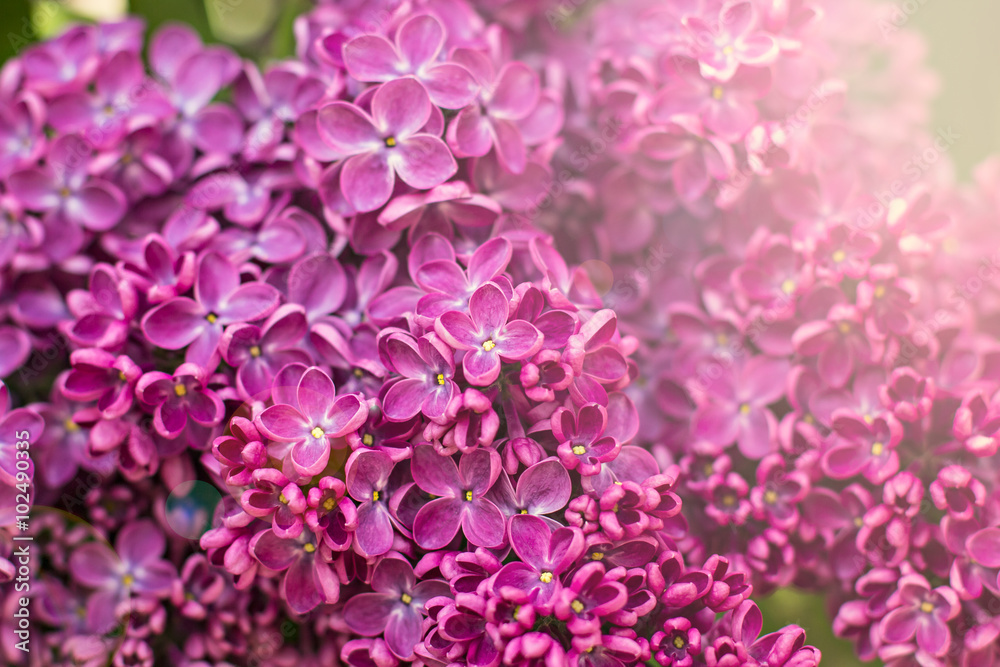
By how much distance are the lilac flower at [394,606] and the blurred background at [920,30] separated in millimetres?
668

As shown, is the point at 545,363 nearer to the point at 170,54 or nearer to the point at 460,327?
the point at 460,327

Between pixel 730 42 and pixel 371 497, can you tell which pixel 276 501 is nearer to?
pixel 371 497

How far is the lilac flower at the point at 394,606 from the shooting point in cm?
65

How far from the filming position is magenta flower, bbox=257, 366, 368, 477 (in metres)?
0.61

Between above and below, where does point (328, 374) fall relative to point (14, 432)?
above

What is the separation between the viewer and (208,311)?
0.72 m

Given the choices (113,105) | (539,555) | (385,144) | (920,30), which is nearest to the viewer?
(539,555)

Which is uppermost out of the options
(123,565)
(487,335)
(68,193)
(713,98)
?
(713,98)

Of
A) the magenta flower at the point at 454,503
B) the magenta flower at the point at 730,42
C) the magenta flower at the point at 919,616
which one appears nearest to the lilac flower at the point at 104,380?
the magenta flower at the point at 454,503

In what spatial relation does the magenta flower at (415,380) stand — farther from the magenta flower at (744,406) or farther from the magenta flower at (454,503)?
the magenta flower at (744,406)

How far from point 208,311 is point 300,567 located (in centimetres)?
25

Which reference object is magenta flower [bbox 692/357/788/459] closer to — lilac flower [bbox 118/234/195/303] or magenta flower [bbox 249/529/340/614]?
magenta flower [bbox 249/529/340/614]

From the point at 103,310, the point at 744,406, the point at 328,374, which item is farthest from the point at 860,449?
the point at 103,310

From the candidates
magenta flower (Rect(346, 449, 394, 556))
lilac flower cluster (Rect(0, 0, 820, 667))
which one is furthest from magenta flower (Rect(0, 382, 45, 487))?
magenta flower (Rect(346, 449, 394, 556))
